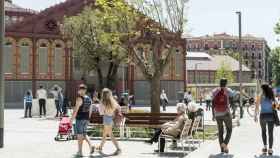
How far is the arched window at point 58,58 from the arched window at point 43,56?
0.80m

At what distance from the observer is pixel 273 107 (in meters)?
13.7

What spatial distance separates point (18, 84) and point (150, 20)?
37392 millimetres

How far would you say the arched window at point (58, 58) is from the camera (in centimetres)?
6144

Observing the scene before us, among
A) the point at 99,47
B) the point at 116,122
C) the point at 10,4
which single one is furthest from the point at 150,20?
the point at 10,4

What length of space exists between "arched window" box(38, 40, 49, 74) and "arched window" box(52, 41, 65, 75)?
31.6 inches

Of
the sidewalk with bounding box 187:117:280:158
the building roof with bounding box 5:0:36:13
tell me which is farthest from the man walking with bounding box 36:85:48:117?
the building roof with bounding box 5:0:36:13

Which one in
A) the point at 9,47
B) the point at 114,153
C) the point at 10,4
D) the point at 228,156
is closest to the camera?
the point at 228,156

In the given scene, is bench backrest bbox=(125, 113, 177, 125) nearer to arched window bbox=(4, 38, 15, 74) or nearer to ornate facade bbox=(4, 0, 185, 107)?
ornate facade bbox=(4, 0, 185, 107)

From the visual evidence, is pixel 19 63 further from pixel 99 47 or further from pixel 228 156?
pixel 228 156

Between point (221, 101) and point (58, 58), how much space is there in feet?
161

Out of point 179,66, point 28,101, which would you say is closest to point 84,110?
point 28,101

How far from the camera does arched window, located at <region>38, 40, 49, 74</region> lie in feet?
199

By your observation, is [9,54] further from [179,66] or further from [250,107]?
[250,107]

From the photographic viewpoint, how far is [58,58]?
61719 millimetres
